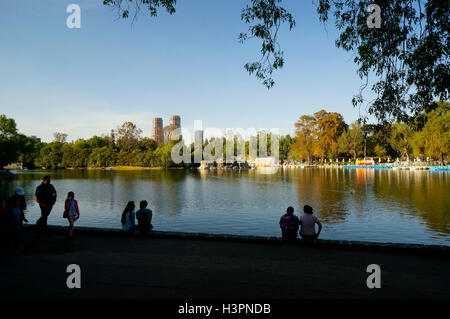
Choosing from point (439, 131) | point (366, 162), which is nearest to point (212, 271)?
point (439, 131)

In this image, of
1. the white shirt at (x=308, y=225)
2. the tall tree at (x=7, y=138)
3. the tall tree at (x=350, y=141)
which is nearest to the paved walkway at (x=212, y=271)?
the white shirt at (x=308, y=225)

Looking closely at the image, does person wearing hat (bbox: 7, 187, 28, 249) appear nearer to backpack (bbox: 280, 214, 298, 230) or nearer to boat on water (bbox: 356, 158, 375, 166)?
backpack (bbox: 280, 214, 298, 230)

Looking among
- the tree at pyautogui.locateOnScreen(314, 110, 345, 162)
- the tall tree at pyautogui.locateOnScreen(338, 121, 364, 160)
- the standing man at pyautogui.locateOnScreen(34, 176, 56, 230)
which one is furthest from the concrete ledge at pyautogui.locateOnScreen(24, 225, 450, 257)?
the tree at pyautogui.locateOnScreen(314, 110, 345, 162)

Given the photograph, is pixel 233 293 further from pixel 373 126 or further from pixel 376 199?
pixel 376 199

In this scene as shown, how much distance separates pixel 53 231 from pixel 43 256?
3.37m

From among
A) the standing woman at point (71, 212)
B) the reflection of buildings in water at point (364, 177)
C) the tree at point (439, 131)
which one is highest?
the tree at point (439, 131)

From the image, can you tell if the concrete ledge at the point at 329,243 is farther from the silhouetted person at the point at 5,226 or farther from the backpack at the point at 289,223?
the silhouetted person at the point at 5,226

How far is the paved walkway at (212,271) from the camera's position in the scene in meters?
5.86

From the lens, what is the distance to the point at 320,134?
12069cm

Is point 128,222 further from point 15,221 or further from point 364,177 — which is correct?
point 364,177

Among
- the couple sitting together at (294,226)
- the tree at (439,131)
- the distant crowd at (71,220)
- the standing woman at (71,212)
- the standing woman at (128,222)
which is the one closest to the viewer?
the distant crowd at (71,220)

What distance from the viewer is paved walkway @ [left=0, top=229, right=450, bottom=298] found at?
231 inches

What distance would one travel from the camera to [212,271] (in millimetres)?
7000

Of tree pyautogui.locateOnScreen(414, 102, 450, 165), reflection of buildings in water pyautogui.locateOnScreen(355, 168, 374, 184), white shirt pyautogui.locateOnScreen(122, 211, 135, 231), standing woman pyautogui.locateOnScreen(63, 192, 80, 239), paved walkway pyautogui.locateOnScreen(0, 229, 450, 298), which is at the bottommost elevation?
reflection of buildings in water pyautogui.locateOnScreen(355, 168, 374, 184)
